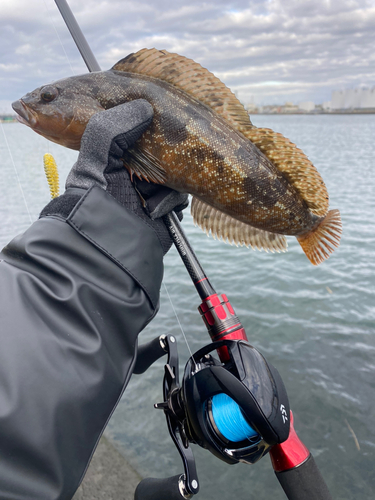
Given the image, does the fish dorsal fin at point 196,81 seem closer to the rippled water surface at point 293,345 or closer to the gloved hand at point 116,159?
the gloved hand at point 116,159

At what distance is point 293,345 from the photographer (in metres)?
6.17

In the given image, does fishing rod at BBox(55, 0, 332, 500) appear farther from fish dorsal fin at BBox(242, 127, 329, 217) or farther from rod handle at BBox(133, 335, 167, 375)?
fish dorsal fin at BBox(242, 127, 329, 217)

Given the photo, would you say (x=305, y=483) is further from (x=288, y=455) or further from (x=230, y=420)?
(x=230, y=420)

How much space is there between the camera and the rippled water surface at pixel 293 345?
3.85 metres

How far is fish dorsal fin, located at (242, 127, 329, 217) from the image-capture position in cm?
233

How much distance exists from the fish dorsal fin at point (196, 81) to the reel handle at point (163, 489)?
80.7 inches

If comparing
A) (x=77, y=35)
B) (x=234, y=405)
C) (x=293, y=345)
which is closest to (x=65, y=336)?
(x=234, y=405)

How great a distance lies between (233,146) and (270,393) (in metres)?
1.41

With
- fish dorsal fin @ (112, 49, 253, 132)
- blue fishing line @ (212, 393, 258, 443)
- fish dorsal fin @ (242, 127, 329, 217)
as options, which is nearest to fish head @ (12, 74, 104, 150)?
fish dorsal fin @ (112, 49, 253, 132)

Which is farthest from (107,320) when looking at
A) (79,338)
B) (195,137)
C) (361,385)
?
(361,385)

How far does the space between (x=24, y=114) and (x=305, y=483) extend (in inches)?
104

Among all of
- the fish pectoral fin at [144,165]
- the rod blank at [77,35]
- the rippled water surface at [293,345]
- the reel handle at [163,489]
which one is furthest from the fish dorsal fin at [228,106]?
the reel handle at [163,489]

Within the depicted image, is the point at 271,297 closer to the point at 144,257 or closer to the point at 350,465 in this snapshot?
the point at 350,465

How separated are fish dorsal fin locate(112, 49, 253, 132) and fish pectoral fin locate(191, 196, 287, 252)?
0.58m
